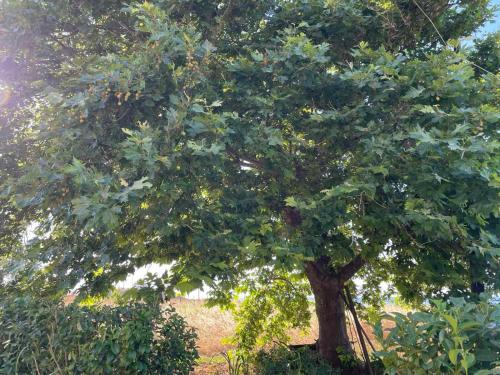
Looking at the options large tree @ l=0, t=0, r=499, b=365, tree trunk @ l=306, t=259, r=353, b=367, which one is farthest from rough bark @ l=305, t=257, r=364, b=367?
large tree @ l=0, t=0, r=499, b=365

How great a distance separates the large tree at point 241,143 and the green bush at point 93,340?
438mm

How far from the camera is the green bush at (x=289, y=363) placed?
18.9 feet

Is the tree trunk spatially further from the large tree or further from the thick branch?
the large tree

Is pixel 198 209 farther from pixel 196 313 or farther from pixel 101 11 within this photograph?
pixel 196 313

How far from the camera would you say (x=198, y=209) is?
4.07 meters

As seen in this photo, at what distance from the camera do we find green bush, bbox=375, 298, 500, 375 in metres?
2.15

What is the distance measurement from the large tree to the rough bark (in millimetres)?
1308

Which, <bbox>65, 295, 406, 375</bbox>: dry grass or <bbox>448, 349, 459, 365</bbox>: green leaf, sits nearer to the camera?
<bbox>448, 349, 459, 365</bbox>: green leaf

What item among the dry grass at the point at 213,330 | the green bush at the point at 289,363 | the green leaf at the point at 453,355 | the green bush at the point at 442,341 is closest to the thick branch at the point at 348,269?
the green bush at the point at 289,363

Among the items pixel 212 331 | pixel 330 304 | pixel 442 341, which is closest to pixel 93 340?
pixel 442 341

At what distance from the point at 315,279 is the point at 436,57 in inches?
164

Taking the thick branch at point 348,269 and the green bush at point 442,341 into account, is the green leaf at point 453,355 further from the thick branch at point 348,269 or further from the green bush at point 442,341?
the thick branch at point 348,269

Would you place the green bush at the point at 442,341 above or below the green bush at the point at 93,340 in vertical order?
below

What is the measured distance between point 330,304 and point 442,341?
5.06 meters
